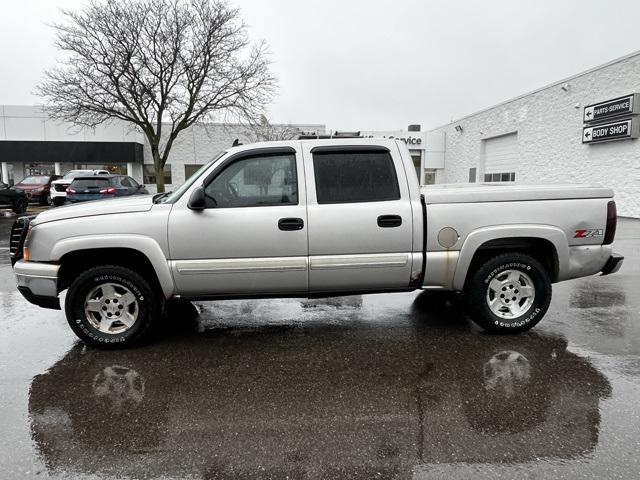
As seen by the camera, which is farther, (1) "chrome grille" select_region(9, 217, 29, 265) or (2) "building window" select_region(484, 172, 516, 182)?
(2) "building window" select_region(484, 172, 516, 182)

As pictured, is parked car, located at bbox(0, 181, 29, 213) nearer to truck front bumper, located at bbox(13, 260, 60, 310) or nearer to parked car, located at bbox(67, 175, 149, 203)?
parked car, located at bbox(67, 175, 149, 203)

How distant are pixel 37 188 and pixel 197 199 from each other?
23804mm

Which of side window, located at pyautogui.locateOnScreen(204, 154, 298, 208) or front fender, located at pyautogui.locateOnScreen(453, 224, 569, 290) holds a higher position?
side window, located at pyautogui.locateOnScreen(204, 154, 298, 208)

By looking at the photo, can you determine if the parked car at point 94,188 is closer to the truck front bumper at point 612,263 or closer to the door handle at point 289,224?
the door handle at point 289,224

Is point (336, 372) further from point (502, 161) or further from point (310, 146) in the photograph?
point (502, 161)

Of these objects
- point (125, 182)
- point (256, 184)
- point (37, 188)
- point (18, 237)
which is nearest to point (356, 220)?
point (256, 184)

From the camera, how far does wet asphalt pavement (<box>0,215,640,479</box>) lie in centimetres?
262

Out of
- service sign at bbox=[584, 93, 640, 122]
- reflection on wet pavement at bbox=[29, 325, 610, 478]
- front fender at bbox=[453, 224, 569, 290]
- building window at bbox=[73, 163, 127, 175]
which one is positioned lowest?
reflection on wet pavement at bbox=[29, 325, 610, 478]

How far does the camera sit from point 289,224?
165 inches

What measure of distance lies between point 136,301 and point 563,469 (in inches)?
144

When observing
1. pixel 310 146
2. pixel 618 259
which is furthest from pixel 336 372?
pixel 618 259

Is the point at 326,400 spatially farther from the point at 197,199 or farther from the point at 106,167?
the point at 106,167

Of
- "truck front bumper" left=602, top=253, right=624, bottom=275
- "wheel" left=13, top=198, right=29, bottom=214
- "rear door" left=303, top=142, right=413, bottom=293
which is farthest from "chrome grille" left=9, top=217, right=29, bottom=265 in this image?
"wheel" left=13, top=198, right=29, bottom=214

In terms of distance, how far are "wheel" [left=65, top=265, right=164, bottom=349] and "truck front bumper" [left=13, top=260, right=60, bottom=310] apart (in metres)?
0.17
